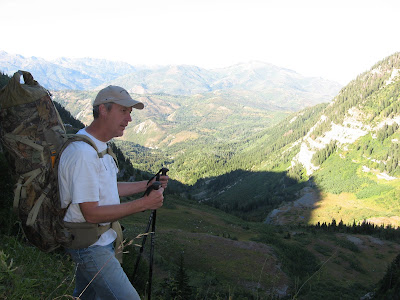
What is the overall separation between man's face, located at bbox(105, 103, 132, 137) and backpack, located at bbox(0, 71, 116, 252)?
0.44 metres

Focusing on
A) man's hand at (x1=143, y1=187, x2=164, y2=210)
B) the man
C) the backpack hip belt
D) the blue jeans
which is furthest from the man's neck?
the blue jeans

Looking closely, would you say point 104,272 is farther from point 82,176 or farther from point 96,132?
point 96,132

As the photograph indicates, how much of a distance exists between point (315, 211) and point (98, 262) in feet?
345

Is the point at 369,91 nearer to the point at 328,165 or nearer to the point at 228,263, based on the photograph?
the point at 328,165

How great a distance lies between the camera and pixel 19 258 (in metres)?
A: 5.79

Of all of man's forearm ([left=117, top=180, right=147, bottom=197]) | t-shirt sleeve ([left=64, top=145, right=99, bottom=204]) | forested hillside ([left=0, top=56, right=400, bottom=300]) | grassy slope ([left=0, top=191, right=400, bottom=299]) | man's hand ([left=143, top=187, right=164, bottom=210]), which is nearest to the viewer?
t-shirt sleeve ([left=64, top=145, right=99, bottom=204])

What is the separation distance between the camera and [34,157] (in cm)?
340

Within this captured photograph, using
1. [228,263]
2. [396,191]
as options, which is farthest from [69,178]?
[396,191]

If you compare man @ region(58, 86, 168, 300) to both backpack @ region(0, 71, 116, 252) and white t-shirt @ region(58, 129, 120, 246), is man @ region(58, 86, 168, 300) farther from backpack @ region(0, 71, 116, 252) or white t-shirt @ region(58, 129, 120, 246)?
backpack @ region(0, 71, 116, 252)

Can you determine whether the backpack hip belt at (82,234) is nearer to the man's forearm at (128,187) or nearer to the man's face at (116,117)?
the man's forearm at (128,187)

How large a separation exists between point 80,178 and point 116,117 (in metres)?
0.95

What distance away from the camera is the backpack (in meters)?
Answer: 3.30

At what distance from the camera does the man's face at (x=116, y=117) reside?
11.8ft

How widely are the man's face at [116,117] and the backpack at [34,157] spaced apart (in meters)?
0.44
